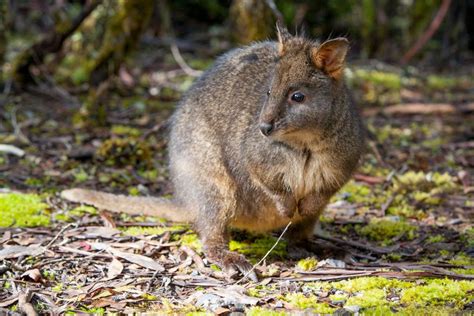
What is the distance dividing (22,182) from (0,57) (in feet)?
11.2

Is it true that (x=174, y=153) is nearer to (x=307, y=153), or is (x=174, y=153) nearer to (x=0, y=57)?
(x=307, y=153)

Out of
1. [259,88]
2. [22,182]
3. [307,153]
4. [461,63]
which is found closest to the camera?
[307,153]

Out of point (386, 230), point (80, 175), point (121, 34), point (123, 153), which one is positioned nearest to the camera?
point (386, 230)

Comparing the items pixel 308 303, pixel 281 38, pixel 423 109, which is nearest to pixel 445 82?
pixel 423 109

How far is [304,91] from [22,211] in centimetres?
281

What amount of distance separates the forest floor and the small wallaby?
0.23 meters

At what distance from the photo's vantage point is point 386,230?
6035 millimetres

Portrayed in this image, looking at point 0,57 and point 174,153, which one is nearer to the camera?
point 174,153

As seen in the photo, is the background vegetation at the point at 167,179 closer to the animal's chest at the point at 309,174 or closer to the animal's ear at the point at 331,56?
the animal's chest at the point at 309,174

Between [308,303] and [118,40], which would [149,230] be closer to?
[308,303]

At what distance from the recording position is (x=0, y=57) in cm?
948

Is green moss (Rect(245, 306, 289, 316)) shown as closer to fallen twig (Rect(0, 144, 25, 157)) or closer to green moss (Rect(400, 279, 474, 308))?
green moss (Rect(400, 279, 474, 308))

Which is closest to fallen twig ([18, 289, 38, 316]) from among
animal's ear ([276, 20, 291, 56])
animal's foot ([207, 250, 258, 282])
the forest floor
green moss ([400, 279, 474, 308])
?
the forest floor

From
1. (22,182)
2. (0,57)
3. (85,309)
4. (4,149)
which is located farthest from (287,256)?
(0,57)
